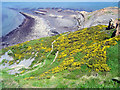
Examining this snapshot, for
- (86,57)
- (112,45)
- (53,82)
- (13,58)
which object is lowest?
(13,58)

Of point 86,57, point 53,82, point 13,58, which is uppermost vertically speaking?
point 86,57

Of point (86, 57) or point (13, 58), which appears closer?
point (86, 57)

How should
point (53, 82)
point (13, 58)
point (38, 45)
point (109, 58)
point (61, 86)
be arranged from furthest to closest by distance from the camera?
1. point (38, 45)
2. point (13, 58)
3. point (109, 58)
4. point (53, 82)
5. point (61, 86)

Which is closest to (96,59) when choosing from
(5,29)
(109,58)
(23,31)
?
(109,58)

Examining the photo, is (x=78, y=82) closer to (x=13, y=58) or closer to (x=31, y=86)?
(x=31, y=86)

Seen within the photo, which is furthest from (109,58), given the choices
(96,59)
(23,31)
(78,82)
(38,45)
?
(23,31)

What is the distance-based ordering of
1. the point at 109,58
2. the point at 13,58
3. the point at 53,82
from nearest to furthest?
the point at 53,82, the point at 109,58, the point at 13,58

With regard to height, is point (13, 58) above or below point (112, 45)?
below

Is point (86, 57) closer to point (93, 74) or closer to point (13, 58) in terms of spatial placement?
point (93, 74)

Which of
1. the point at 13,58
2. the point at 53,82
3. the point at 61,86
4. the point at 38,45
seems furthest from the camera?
the point at 38,45
